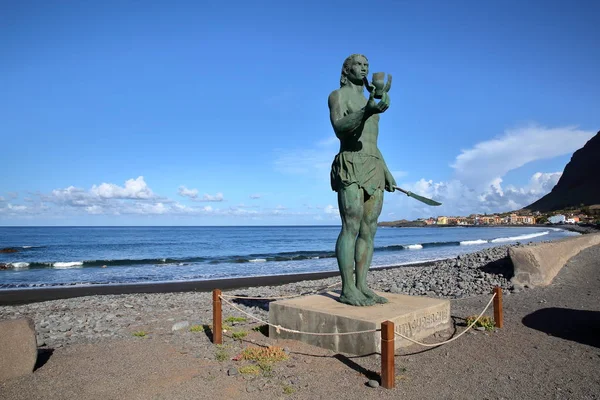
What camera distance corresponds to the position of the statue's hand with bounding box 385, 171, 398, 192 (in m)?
6.94

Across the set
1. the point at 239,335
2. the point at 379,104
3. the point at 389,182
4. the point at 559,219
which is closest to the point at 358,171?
the point at 389,182

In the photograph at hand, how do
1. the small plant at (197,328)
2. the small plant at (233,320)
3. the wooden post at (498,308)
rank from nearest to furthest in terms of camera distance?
the wooden post at (498,308) → the small plant at (197,328) → the small plant at (233,320)

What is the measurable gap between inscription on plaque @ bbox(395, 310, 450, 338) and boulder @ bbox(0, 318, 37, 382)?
15.1 feet

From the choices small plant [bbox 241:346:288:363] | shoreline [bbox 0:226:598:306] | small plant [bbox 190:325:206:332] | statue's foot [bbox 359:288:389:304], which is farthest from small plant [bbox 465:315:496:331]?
shoreline [bbox 0:226:598:306]

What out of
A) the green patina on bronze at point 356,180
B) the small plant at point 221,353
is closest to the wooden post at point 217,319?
the small plant at point 221,353

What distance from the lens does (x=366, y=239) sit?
669cm

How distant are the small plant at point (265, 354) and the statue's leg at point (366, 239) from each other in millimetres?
1671

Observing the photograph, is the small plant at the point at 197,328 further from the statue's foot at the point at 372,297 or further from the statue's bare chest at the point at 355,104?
the statue's bare chest at the point at 355,104

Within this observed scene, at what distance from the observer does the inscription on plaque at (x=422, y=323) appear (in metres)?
5.87

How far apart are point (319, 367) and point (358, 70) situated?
436 cm

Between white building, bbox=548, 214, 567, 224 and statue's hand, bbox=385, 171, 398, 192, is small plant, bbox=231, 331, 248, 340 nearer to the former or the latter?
statue's hand, bbox=385, 171, 398, 192

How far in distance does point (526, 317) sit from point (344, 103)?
5027 millimetres

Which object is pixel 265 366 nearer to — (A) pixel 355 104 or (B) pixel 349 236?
(B) pixel 349 236

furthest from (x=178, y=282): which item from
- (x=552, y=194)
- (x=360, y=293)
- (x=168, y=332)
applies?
(x=552, y=194)
